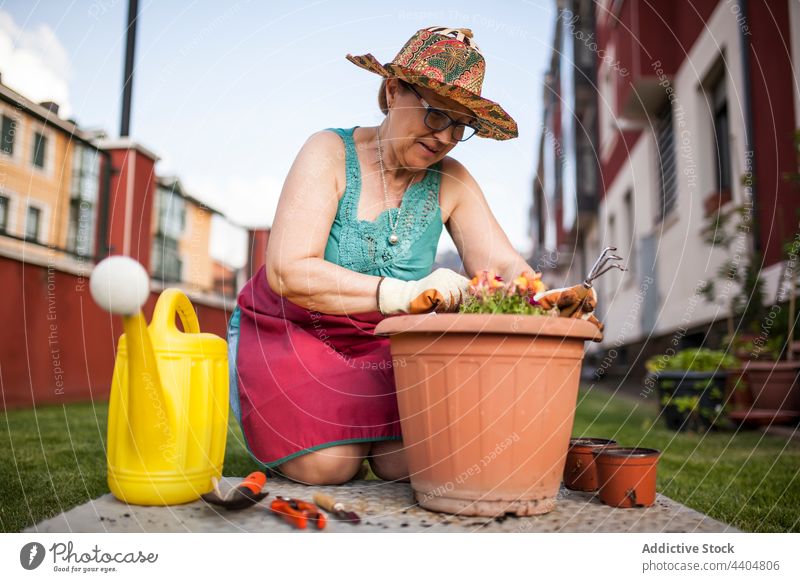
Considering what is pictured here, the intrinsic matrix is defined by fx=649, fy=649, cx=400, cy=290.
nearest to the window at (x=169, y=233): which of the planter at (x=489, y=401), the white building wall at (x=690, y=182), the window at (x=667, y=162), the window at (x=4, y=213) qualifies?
the window at (x=4, y=213)

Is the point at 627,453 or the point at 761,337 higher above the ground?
the point at 761,337

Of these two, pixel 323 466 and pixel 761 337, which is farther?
pixel 761 337

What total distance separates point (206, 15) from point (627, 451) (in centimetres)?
161

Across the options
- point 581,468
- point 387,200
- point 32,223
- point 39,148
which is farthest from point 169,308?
point 32,223

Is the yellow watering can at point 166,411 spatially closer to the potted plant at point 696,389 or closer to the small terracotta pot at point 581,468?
the small terracotta pot at point 581,468

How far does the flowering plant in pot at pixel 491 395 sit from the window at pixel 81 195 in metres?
4.29

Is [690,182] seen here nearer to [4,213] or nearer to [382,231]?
[382,231]

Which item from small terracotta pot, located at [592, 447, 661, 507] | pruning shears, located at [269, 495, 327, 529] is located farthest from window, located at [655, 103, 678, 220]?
pruning shears, located at [269, 495, 327, 529]

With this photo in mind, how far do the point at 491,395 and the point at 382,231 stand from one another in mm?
695

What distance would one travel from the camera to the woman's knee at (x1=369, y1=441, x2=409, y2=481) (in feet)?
6.30

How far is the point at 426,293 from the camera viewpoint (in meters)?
1.48

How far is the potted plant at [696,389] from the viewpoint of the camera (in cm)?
402
